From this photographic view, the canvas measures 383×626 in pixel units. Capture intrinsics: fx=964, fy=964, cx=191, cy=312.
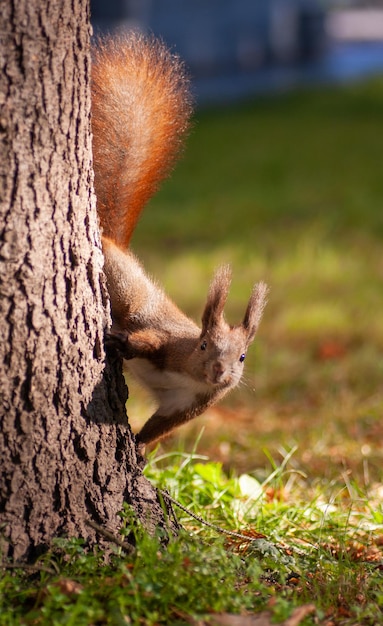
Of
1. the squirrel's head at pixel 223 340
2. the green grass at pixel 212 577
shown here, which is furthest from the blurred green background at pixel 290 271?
the green grass at pixel 212 577

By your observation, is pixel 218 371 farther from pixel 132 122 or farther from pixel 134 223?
pixel 132 122

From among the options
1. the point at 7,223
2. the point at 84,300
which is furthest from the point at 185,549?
the point at 7,223

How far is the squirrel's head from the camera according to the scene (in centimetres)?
241

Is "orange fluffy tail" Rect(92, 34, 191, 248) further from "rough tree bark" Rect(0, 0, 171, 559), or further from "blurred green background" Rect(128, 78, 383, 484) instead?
"rough tree bark" Rect(0, 0, 171, 559)

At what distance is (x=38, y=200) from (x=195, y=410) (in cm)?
90

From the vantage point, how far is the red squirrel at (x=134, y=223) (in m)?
2.44

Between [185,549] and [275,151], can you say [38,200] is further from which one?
[275,151]

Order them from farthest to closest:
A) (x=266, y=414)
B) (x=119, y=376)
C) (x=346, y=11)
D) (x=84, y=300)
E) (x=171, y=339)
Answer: (x=346, y=11) < (x=266, y=414) < (x=171, y=339) < (x=119, y=376) < (x=84, y=300)

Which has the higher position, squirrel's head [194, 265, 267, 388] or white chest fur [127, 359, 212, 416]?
squirrel's head [194, 265, 267, 388]

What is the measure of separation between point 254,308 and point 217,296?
0.48 feet

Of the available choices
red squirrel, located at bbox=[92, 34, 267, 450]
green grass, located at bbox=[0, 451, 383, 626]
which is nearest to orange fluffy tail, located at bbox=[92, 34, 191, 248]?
red squirrel, located at bbox=[92, 34, 267, 450]

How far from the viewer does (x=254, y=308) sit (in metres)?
2.43

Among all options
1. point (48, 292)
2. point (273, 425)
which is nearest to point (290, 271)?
point (273, 425)

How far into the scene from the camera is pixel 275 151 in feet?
29.0
